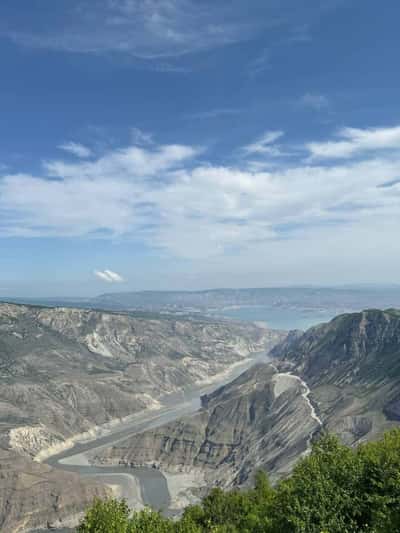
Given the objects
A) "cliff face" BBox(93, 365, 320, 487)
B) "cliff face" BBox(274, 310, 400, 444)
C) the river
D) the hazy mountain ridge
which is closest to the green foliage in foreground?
the river

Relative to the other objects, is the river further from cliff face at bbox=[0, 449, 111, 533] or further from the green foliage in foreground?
the green foliage in foreground

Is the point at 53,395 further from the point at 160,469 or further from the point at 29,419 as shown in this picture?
the point at 160,469

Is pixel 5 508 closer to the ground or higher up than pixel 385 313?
closer to the ground

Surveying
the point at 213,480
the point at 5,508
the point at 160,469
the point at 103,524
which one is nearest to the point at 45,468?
the point at 5,508

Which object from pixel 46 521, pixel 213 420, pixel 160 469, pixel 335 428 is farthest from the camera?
pixel 213 420

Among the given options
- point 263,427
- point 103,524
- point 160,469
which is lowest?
point 160,469

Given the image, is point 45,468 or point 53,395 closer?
point 45,468

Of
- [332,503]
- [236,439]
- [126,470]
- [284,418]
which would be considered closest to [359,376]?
[284,418]

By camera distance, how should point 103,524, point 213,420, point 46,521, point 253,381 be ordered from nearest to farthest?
point 103,524
point 46,521
point 213,420
point 253,381
